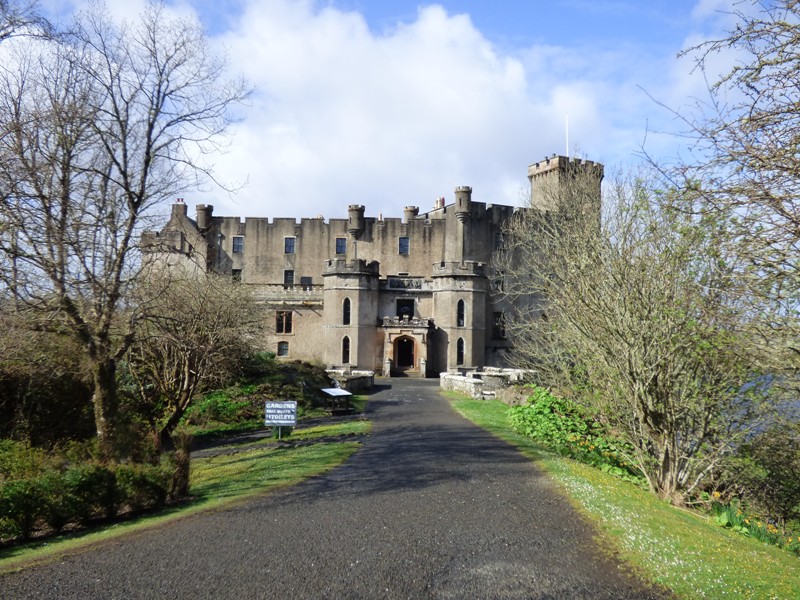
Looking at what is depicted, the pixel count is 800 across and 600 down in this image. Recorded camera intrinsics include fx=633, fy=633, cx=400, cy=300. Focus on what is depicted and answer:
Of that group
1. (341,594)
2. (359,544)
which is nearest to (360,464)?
(359,544)

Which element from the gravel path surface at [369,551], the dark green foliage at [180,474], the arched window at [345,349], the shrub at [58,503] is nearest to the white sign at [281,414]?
the gravel path surface at [369,551]

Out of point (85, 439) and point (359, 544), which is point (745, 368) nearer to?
point (359, 544)

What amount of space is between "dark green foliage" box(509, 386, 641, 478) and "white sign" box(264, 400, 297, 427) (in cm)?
682

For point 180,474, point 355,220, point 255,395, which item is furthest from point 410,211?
point 180,474

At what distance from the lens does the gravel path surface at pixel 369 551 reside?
24.1 ft

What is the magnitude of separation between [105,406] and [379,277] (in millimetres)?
29651

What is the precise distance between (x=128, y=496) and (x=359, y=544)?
4.83 meters

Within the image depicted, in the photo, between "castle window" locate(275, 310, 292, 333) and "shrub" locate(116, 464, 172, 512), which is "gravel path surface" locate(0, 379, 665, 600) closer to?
"shrub" locate(116, 464, 172, 512)

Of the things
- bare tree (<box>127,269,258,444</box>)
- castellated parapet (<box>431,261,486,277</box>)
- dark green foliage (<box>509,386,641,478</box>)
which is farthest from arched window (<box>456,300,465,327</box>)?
dark green foliage (<box>509,386,641,478</box>)

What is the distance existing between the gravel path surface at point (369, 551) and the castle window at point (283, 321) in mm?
32133

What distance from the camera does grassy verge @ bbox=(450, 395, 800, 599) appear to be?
285 inches

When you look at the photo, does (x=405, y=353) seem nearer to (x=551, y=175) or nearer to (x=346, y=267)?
(x=346, y=267)

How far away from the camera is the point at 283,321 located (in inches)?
1735

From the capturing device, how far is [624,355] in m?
13.0
